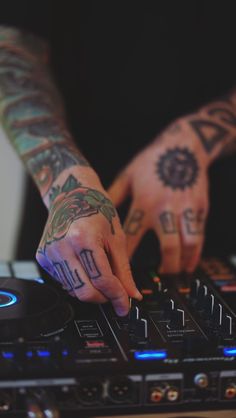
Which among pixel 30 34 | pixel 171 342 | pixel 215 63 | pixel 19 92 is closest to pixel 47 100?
pixel 19 92

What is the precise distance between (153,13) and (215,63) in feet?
0.59

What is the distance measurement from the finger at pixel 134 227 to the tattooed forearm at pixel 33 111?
18 cm

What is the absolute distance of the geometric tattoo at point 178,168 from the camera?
1.47m

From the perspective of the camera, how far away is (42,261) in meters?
1.16

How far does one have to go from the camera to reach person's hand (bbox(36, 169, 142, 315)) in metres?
1.09

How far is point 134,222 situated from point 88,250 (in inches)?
13.8

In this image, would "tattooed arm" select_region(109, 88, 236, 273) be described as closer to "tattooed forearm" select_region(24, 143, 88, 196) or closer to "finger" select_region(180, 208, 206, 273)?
"finger" select_region(180, 208, 206, 273)

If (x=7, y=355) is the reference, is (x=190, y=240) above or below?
below

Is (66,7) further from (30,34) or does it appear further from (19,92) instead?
(19,92)

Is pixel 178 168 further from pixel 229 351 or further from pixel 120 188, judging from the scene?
pixel 229 351

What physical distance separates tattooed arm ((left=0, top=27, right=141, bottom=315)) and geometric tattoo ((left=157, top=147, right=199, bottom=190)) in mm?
208

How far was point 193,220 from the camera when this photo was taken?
1.43 meters

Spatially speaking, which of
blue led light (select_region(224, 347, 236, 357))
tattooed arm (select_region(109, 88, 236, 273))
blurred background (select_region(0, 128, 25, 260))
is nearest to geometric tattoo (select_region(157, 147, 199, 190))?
tattooed arm (select_region(109, 88, 236, 273))

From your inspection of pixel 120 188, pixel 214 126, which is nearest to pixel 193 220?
pixel 120 188
